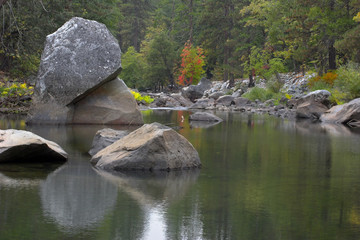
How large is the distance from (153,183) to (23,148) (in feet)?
7.17

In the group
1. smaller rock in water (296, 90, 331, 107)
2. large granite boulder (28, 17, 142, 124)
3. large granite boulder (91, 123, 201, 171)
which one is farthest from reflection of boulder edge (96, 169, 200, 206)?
smaller rock in water (296, 90, 331, 107)

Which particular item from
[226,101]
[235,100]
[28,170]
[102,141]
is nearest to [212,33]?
[226,101]

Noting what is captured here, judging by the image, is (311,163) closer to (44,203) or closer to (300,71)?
(44,203)

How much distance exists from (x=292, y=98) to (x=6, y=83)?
16.0 meters

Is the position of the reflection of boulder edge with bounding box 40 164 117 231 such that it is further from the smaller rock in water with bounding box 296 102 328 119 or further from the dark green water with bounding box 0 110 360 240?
the smaller rock in water with bounding box 296 102 328 119

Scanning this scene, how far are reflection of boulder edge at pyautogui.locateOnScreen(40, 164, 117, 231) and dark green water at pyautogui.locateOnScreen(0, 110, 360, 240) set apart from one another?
0.03ft

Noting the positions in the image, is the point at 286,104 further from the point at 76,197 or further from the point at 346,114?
the point at 76,197

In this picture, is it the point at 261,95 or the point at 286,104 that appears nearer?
the point at 286,104

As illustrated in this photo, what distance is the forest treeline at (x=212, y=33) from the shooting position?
24.2 metres

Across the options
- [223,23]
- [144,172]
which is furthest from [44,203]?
[223,23]

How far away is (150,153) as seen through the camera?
7.52 m

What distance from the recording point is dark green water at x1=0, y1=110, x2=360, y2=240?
4496mm

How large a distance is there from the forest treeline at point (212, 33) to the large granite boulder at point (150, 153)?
580cm

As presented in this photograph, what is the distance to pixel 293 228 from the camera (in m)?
4.65
